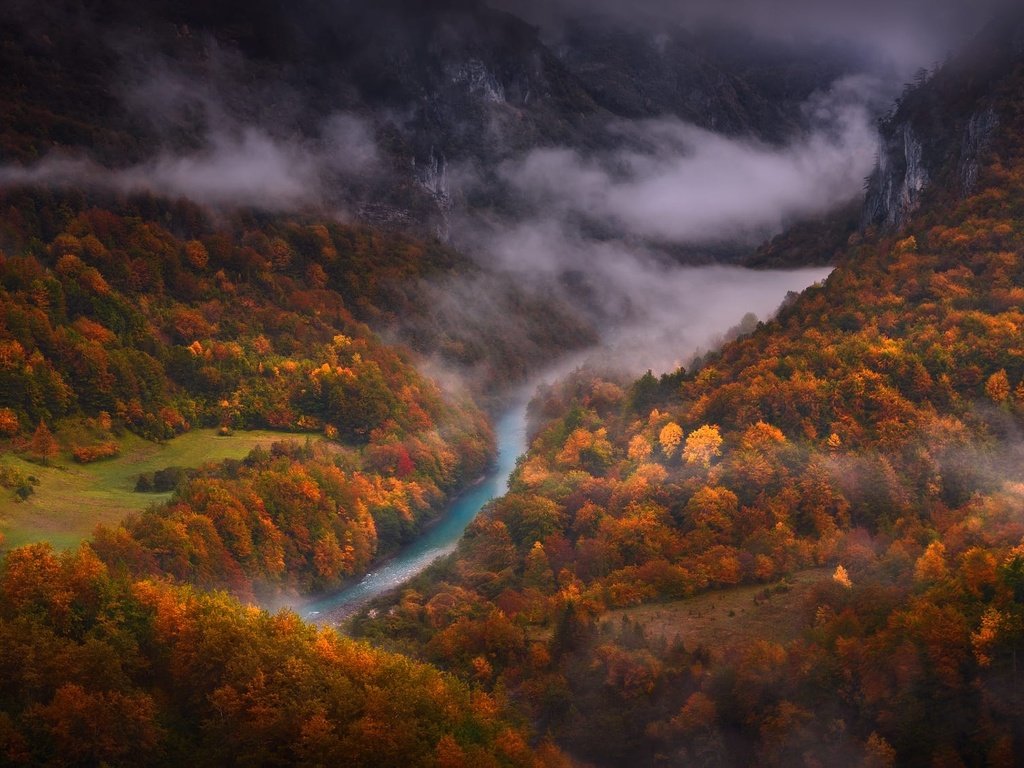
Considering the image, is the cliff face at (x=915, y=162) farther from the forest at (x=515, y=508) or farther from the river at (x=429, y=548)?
the river at (x=429, y=548)

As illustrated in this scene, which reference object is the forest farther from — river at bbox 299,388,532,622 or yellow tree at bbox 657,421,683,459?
river at bbox 299,388,532,622

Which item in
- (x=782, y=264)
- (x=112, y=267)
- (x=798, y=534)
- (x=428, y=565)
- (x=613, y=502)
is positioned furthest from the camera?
(x=782, y=264)

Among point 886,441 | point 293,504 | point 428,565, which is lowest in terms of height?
point 886,441

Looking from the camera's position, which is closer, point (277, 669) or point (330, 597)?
point (277, 669)

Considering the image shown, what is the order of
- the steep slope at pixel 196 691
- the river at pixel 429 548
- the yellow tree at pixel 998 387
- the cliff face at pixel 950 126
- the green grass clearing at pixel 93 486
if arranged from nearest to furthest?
the steep slope at pixel 196 691, the green grass clearing at pixel 93 486, the yellow tree at pixel 998 387, the river at pixel 429 548, the cliff face at pixel 950 126

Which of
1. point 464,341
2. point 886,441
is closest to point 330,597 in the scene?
point 886,441

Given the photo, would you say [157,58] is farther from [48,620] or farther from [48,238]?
[48,620]

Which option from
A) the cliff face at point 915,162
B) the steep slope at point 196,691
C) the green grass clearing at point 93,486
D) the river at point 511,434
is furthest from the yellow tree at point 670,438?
the cliff face at point 915,162
